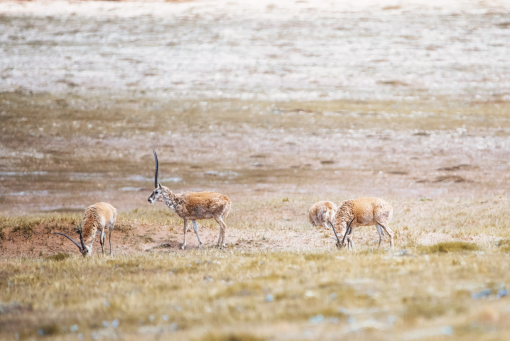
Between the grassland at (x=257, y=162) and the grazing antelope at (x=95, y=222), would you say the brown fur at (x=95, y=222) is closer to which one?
the grazing antelope at (x=95, y=222)

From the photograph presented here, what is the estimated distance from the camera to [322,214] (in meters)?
22.4

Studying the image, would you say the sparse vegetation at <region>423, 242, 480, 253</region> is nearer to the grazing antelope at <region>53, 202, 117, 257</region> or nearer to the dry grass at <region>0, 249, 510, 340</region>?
the dry grass at <region>0, 249, 510, 340</region>

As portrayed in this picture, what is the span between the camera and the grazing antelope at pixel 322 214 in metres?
22.4

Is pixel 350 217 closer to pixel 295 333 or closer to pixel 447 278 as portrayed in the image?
pixel 447 278

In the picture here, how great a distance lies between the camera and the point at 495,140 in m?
49.2

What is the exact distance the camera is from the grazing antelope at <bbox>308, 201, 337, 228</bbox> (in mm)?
22375

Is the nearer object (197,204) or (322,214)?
(197,204)

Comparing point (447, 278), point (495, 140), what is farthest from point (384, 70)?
point (447, 278)

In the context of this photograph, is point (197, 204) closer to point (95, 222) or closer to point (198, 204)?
point (198, 204)

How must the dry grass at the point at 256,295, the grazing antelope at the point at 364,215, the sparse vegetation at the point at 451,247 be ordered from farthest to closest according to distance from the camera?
the grazing antelope at the point at 364,215 < the sparse vegetation at the point at 451,247 < the dry grass at the point at 256,295

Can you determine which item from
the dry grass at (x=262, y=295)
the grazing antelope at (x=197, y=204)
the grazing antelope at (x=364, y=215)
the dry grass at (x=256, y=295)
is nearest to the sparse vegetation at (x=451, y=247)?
the dry grass at (x=262, y=295)

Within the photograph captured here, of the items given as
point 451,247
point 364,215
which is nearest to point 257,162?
point 364,215

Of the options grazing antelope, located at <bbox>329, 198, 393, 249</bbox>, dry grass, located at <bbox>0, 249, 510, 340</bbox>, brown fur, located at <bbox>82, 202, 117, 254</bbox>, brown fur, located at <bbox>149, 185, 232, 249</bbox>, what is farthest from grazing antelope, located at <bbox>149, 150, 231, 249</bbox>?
dry grass, located at <bbox>0, 249, 510, 340</bbox>

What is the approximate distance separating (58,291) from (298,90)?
53.9m
